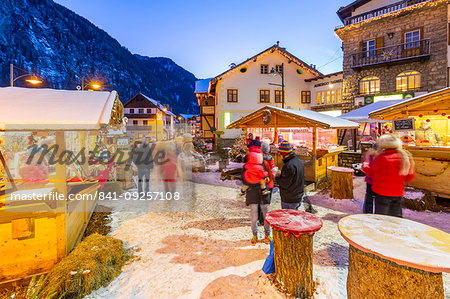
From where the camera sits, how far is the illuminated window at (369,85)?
62.9ft

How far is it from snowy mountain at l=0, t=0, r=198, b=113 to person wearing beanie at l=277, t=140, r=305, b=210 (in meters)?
89.1

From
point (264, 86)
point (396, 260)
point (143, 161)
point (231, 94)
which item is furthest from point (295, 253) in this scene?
point (264, 86)

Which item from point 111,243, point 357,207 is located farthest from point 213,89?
point 111,243

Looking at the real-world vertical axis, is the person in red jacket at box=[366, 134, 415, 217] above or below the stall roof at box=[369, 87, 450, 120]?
below

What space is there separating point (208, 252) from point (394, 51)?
21.6 metres

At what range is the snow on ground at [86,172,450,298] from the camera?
10.9ft

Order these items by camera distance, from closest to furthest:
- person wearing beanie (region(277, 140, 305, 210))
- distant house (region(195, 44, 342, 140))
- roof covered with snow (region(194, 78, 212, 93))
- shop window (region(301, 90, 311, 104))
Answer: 1. person wearing beanie (region(277, 140, 305, 210))
2. distant house (region(195, 44, 342, 140))
3. shop window (region(301, 90, 311, 104))
4. roof covered with snow (region(194, 78, 212, 93))

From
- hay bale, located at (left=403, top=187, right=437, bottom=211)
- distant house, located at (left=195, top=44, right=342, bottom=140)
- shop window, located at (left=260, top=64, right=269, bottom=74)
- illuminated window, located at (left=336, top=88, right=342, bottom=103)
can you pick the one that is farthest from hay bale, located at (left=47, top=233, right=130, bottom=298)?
illuminated window, located at (left=336, top=88, right=342, bottom=103)

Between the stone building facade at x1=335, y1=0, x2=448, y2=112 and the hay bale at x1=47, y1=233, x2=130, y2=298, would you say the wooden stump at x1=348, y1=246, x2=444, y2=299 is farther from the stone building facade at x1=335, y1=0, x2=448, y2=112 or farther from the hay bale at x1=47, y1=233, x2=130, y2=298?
the stone building facade at x1=335, y1=0, x2=448, y2=112

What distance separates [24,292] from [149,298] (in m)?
1.87

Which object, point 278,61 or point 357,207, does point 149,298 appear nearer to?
point 357,207

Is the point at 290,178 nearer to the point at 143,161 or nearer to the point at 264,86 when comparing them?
the point at 143,161

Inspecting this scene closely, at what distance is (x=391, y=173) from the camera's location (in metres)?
3.79

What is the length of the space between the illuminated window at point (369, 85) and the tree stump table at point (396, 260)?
804 inches
